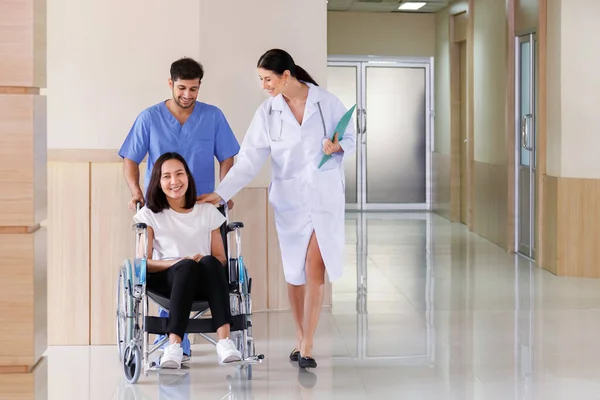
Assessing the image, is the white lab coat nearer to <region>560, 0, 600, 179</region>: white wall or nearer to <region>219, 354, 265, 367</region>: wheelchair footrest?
<region>219, 354, 265, 367</region>: wheelchair footrest

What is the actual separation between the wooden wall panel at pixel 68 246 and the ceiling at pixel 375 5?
765 centimetres

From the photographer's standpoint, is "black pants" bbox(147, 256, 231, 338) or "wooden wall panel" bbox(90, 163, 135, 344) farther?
"wooden wall panel" bbox(90, 163, 135, 344)

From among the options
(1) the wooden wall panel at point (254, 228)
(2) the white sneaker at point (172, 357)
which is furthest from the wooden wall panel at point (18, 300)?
(1) the wooden wall panel at point (254, 228)

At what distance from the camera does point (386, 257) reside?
8.67 m

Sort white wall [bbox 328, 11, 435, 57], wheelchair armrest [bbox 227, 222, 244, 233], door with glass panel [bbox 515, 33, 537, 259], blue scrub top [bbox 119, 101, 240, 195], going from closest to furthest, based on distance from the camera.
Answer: wheelchair armrest [bbox 227, 222, 244, 233] → blue scrub top [bbox 119, 101, 240, 195] → door with glass panel [bbox 515, 33, 537, 259] → white wall [bbox 328, 11, 435, 57]

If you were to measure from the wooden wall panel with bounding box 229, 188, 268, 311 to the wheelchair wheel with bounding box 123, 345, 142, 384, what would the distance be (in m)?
1.77

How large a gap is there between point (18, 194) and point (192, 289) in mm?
1873

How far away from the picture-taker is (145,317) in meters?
4.16

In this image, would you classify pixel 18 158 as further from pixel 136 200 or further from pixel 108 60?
pixel 108 60

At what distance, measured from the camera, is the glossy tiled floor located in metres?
4.25

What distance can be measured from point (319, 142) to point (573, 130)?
3403 millimetres

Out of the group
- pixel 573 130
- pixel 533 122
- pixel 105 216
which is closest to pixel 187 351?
pixel 105 216

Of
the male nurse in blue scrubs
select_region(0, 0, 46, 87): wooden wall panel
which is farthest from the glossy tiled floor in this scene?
select_region(0, 0, 46, 87): wooden wall panel

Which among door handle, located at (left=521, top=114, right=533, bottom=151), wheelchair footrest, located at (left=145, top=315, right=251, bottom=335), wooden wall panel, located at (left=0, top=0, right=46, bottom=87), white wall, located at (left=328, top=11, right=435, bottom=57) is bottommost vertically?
wheelchair footrest, located at (left=145, top=315, right=251, bottom=335)
